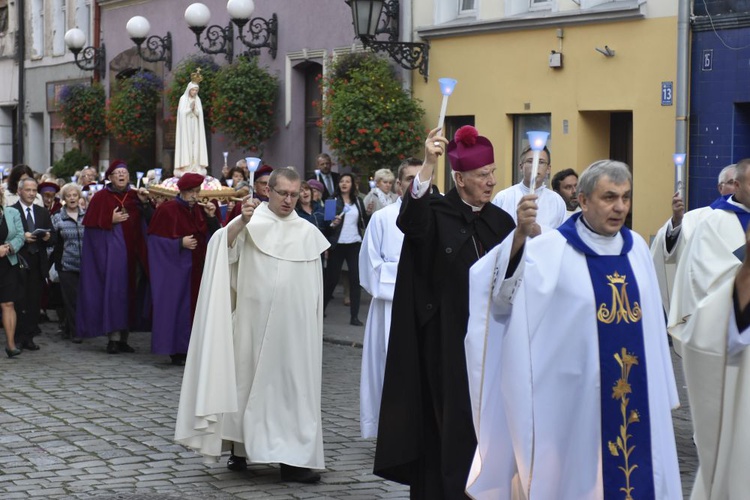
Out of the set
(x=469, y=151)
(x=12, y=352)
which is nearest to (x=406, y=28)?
(x=12, y=352)

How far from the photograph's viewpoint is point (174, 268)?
1372cm

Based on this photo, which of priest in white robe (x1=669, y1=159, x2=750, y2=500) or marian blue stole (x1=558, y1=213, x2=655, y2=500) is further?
marian blue stole (x1=558, y1=213, x2=655, y2=500)

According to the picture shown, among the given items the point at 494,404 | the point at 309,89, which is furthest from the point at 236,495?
the point at 309,89

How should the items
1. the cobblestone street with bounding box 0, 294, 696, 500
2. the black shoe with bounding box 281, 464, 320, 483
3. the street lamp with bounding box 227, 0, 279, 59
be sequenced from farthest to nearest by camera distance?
the street lamp with bounding box 227, 0, 279, 59 < the black shoe with bounding box 281, 464, 320, 483 < the cobblestone street with bounding box 0, 294, 696, 500

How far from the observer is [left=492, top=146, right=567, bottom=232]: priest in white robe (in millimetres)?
10156

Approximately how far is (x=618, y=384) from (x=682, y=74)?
36.3ft

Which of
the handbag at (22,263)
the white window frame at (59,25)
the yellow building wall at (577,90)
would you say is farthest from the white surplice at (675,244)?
the white window frame at (59,25)

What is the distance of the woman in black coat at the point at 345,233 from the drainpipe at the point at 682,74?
3961mm

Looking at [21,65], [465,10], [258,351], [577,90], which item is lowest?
[258,351]

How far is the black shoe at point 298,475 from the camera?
8.34 meters

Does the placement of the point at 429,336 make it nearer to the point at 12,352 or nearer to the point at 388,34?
the point at 12,352

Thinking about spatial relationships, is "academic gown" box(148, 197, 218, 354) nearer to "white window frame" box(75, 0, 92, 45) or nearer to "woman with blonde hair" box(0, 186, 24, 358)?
"woman with blonde hair" box(0, 186, 24, 358)

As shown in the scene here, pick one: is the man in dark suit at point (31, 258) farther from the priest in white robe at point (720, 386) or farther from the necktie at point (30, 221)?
the priest in white robe at point (720, 386)

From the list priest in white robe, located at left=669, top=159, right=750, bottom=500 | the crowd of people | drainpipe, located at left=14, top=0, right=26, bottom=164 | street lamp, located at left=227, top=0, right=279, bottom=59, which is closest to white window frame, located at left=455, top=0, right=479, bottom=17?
street lamp, located at left=227, top=0, right=279, bottom=59
